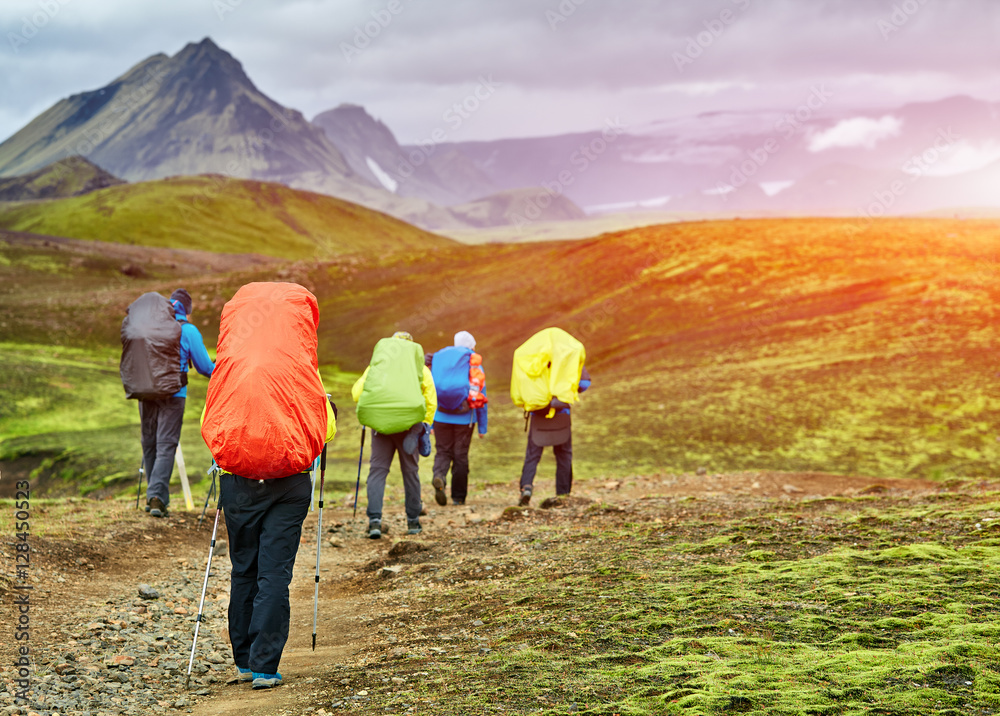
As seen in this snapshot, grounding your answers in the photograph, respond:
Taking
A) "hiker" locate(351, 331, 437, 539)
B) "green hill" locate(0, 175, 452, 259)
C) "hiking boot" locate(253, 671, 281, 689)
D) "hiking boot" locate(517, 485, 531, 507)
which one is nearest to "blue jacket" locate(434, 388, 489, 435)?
"hiking boot" locate(517, 485, 531, 507)

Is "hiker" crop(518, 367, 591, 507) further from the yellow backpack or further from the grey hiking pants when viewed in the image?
the grey hiking pants

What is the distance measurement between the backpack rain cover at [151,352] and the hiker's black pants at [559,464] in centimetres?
585

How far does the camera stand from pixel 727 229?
233 ft

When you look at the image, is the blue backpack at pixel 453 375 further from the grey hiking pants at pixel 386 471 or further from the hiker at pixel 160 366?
the hiker at pixel 160 366

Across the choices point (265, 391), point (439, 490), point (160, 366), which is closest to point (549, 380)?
point (439, 490)

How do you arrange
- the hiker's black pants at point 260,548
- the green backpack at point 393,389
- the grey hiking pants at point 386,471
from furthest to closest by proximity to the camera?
the grey hiking pants at point 386,471
the green backpack at point 393,389
the hiker's black pants at point 260,548

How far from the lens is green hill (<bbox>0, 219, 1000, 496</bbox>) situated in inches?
914

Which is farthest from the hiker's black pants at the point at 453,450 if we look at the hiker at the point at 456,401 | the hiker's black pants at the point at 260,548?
the hiker's black pants at the point at 260,548

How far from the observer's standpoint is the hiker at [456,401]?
1358 centimetres

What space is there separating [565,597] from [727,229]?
68.0m

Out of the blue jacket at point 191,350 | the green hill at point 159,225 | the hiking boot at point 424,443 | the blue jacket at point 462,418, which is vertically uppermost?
the green hill at point 159,225

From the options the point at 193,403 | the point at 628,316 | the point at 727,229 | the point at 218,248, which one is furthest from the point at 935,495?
the point at 218,248

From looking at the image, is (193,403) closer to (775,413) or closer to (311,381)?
(775,413)

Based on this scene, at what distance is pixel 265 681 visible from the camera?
573cm
